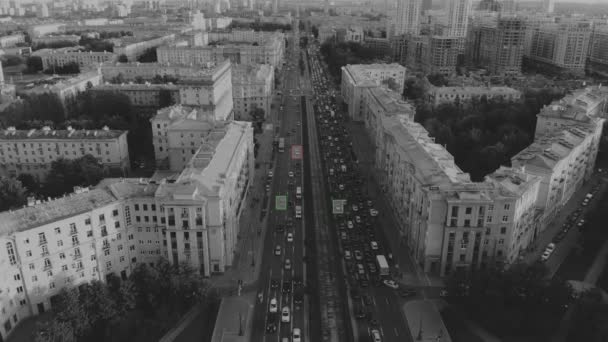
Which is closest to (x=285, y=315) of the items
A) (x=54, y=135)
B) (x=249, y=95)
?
(x=54, y=135)

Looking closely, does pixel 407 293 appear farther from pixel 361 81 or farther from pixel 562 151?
pixel 361 81

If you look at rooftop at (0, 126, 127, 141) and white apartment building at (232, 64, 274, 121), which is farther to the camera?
white apartment building at (232, 64, 274, 121)

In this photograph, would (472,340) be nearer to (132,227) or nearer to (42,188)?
(132,227)

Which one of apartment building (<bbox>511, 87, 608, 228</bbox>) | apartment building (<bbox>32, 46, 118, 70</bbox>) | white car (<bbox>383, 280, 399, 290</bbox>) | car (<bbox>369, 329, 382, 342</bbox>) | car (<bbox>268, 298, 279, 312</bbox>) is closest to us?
car (<bbox>369, 329, 382, 342</bbox>)

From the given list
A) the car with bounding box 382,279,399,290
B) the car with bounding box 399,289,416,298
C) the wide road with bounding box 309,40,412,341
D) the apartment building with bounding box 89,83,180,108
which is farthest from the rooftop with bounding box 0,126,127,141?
the car with bounding box 399,289,416,298

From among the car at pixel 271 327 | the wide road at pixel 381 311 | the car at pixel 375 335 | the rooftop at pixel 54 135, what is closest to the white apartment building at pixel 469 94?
the rooftop at pixel 54 135

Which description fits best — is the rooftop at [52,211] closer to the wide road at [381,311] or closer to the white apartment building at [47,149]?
the wide road at [381,311]

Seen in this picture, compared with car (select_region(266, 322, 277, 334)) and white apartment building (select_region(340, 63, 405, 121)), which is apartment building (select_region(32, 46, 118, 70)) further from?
car (select_region(266, 322, 277, 334))

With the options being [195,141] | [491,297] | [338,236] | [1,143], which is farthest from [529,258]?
[1,143]
